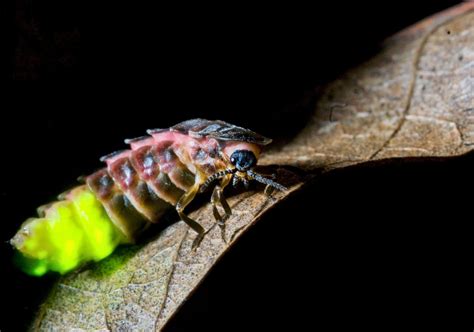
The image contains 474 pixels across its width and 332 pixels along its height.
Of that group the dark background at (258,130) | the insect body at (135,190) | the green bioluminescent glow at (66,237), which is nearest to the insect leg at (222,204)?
the insect body at (135,190)

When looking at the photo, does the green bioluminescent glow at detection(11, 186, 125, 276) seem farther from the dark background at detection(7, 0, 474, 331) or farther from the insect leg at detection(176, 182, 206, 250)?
the insect leg at detection(176, 182, 206, 250)

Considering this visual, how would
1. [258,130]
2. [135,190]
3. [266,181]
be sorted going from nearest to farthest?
[266,181] < [135,190] < [258,130]

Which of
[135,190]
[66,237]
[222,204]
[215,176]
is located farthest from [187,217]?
[66,237]

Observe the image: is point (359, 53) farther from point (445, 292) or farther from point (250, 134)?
point (445, 292)

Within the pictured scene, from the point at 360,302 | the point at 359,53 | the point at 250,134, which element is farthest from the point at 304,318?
the point at 359,53

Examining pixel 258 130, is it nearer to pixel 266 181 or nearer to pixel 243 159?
pixel 243 159
